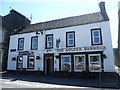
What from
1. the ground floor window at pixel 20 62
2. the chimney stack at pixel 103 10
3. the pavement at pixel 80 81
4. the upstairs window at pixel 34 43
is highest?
the chimney stack at pixel 103 10

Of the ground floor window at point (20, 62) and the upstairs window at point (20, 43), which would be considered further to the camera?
the upstairs window at point (20, 43)

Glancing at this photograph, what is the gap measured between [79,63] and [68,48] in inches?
97.3

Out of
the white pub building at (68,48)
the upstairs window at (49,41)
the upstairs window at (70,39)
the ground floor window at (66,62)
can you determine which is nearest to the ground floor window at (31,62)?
the white pub building at (68,48)

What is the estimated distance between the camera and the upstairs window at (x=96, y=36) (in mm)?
14939

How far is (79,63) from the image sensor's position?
15.6 metres

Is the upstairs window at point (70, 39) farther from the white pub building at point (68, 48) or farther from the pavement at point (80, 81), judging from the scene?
the pavement at point (80, 81)

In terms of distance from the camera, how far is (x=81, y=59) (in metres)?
15.6

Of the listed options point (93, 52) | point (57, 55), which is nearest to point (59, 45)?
point (57, 55)

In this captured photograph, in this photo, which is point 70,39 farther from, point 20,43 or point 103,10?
point 20,43

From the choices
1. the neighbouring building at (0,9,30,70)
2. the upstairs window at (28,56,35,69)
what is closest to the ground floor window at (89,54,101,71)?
the upstairs window at (28,56,35,69)

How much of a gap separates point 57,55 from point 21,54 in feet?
20.8

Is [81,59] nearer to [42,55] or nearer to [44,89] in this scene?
[42,55]

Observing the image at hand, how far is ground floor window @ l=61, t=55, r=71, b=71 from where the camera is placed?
52.9 ft

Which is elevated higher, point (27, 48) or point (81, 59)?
point (27, 48)
